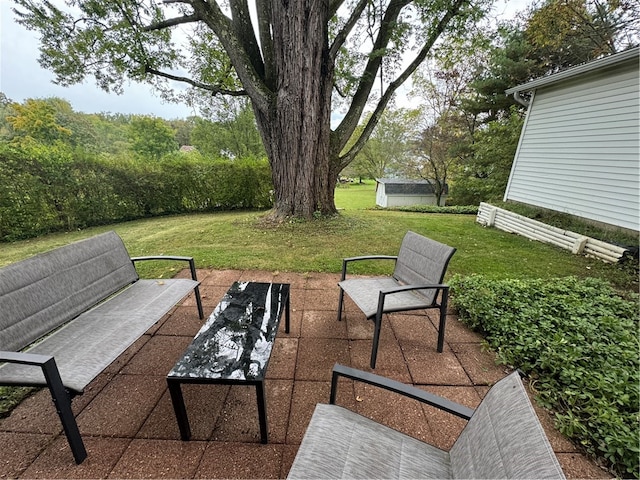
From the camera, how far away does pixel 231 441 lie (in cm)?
159

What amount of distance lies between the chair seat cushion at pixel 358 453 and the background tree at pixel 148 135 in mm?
41413

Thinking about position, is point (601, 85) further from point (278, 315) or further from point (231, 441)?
point (231, 441)

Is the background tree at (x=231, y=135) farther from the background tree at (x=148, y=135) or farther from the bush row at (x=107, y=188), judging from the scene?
the background tree at (x=148, y=135)

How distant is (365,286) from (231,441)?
164cm

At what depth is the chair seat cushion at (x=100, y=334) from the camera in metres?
1.48

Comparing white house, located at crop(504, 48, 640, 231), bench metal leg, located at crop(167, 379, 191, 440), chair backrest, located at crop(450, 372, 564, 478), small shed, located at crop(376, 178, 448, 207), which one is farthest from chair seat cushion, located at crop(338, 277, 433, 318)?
small shed, located at crop(376, 178, 448, 207)

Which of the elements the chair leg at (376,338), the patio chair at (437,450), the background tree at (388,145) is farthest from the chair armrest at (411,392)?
the background tree at (388,145)

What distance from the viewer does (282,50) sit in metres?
5.90

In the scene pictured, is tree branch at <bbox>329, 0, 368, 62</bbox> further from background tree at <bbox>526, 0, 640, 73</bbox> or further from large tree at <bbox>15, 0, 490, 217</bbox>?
background tree at <bbox>526, 0, 640, 73</bbox>

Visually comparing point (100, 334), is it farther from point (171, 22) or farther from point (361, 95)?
point (361, 95)

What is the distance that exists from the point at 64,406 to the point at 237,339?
0.89 metres

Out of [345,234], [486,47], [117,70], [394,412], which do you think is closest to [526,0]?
[486,47]

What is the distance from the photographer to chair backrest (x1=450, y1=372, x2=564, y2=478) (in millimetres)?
815

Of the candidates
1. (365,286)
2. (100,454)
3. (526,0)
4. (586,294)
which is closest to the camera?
(100,454)
